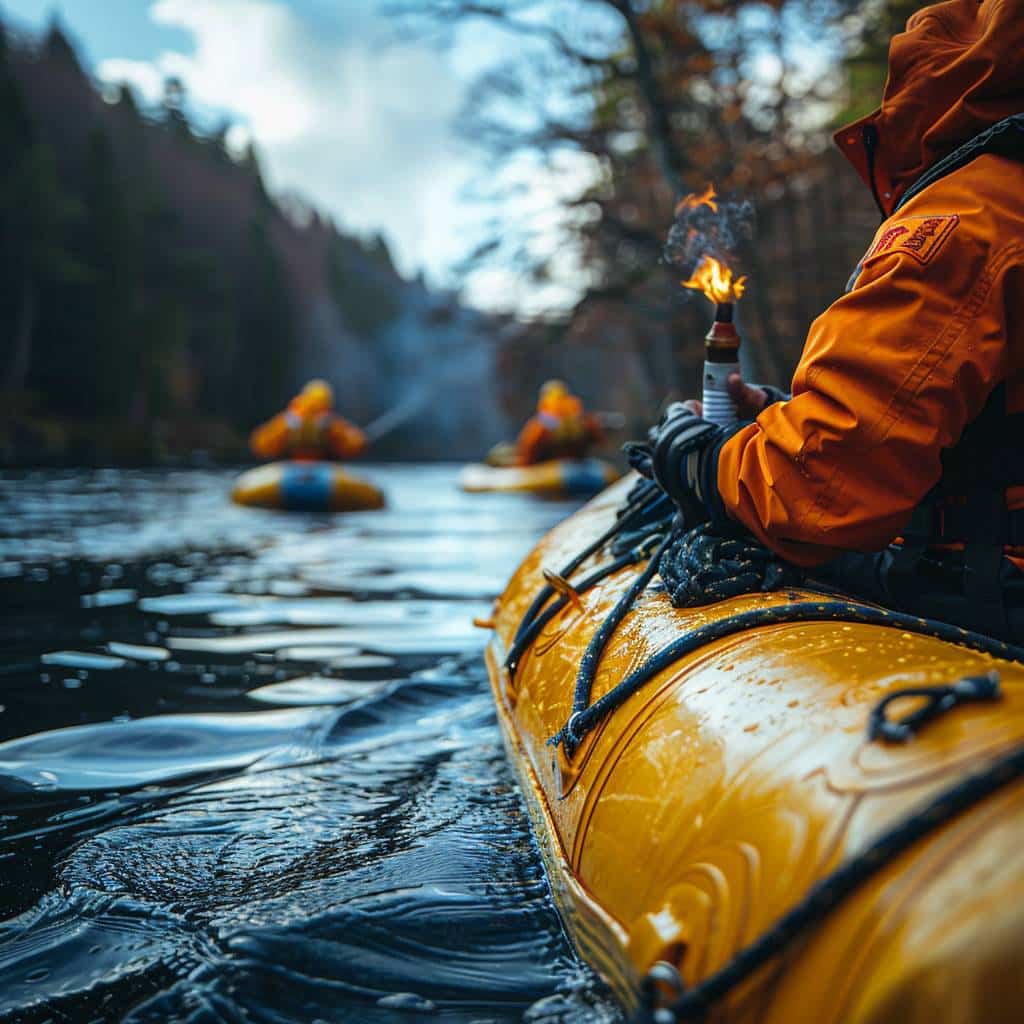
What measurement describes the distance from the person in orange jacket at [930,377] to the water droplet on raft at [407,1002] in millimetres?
1145

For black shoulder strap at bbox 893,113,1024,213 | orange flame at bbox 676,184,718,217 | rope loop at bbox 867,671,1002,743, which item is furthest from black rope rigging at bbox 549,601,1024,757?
orange flame at bbox 676,184,718,217

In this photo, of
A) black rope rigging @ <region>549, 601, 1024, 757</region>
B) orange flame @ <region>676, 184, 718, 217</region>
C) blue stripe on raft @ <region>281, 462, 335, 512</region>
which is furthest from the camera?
blue stripe on raft @ <region>281, 462, 335, 512</region>

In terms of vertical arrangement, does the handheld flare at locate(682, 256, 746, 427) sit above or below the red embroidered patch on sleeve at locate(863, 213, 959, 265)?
below

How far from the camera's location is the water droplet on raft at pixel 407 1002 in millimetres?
1737

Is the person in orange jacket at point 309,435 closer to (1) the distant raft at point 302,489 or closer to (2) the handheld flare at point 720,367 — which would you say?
(1) the distant raft at point 302,489

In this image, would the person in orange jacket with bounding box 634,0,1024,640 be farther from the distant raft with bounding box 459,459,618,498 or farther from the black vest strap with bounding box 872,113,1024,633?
the distant raft with bounding box 459,459,618,498

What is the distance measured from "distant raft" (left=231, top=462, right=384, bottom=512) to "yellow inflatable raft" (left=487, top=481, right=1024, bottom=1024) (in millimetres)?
11191

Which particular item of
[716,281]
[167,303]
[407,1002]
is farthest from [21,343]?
[407,1002]

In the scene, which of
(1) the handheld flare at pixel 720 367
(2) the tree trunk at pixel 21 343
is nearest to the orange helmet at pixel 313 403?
(1) the handheld flare at pixel 720 367

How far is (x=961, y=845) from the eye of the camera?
1063 mm

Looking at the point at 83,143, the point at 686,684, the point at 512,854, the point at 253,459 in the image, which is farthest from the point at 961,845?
the point at 83,143

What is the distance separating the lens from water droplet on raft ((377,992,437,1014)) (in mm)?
1737

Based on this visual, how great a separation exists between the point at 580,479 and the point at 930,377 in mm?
13953

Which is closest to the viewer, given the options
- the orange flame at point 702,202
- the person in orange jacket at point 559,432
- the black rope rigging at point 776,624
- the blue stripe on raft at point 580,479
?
the black rope rigging at point 776,624
